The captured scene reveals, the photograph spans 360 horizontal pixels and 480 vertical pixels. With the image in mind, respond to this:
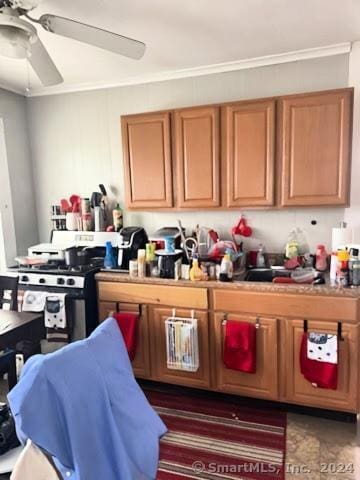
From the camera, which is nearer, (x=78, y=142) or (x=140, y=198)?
(x=140, y=198)

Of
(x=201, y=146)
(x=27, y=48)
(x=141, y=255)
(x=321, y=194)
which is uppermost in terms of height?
(x=27, y=48)

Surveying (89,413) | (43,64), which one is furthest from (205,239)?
(89,413)

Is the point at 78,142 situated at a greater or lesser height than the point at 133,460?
greater

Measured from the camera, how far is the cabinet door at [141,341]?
2.64 m

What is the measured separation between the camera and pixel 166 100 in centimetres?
301

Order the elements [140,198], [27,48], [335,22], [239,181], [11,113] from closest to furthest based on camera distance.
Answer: [27,48] < [335,22] < [239,181] < [140,198] < [11,113]

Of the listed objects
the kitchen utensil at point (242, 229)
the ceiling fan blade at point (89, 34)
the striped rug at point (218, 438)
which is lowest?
the striped rug at point (218, 438)

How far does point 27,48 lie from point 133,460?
1695 millimetres

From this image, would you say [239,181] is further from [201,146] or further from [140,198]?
[140,198]

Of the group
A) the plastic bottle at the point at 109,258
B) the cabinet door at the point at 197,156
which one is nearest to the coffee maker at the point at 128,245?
the plastic bottle at the point at 109,258

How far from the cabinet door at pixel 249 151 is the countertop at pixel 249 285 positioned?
0.59 m

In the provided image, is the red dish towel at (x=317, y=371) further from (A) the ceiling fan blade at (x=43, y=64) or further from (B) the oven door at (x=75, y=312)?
(A) the ceiling fan blade at (x=43, y=64)

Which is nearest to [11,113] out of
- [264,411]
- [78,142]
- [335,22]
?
[78,142]

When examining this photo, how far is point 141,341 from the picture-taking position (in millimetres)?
2674
